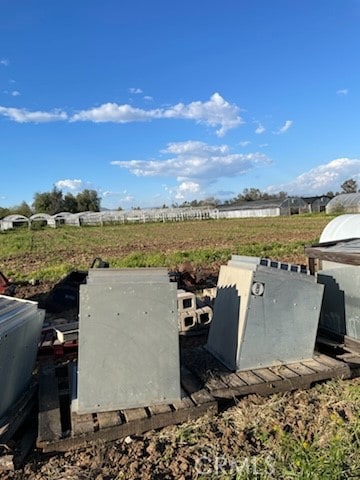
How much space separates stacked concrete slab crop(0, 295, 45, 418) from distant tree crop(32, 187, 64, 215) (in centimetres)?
8578

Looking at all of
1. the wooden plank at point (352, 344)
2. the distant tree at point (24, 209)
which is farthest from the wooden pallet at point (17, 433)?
the distant tree at point (24, 209)

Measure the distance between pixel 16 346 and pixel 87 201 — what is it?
9386 cm

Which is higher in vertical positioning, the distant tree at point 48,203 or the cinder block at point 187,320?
the distant tree at point 48,203

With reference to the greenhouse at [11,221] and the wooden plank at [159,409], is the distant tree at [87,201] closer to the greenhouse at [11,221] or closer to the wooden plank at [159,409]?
the greenhouse at [11,221]

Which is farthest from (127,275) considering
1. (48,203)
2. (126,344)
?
(48,203)

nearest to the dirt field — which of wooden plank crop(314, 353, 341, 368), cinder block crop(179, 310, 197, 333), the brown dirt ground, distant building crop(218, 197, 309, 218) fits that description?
the brown dirt ground

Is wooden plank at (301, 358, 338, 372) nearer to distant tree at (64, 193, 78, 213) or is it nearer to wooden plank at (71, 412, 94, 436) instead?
wooden plank at (71, 412, 94, 436)

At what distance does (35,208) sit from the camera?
287 ft

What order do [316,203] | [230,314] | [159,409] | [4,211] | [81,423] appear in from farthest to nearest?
[4,211] < [316,203] < [230,314] < [159,409] < [81,423]

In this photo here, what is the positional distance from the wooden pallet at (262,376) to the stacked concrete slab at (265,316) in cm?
9

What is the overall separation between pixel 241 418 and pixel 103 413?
1.03m

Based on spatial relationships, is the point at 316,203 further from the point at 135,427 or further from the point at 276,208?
the point at 135,427

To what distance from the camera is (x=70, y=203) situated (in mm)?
92062

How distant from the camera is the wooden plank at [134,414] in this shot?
118 inches
